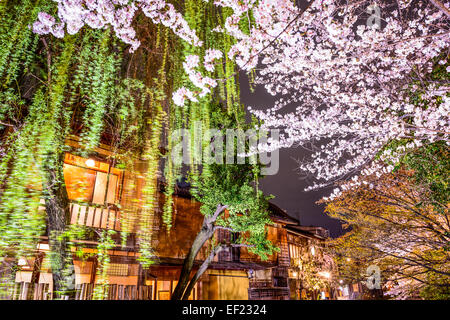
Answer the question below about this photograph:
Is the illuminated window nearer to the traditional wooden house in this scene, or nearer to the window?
the traditional wooden house

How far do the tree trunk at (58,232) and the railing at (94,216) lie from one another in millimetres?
3893

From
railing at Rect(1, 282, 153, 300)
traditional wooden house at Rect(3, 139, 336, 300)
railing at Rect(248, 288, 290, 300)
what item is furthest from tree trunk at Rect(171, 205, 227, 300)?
railing at Rect(248, 288, 290, 300)

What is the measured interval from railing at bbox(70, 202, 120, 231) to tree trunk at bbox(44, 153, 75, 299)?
3893 millimetres

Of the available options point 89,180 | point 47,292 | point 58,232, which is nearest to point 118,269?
point 47,292

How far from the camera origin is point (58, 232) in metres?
5.80

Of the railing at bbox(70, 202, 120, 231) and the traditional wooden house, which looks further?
the railing at bbox(70, 202, 120, 231)

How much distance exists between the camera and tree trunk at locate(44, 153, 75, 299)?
5.45 metres

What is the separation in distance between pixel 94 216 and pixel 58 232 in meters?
4.57

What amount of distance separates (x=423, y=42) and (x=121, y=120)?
9321 millimetres

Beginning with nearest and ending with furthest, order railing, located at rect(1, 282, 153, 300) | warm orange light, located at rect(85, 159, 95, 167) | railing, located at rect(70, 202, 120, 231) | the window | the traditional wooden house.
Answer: railing, located at rect(1, 282, 153, 300), the traditional wooden house, railing, located at rect(70, 202, 120, 231), the window, warm orange light, located at rect(85, 159, 95, 167)

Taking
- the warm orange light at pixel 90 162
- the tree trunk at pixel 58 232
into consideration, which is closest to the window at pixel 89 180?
the warm orange light at pixel 90 162

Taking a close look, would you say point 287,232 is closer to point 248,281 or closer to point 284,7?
point 248,281

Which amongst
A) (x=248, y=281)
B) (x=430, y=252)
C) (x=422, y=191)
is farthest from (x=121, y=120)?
(x=248, y=281)

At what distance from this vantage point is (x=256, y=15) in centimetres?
669
